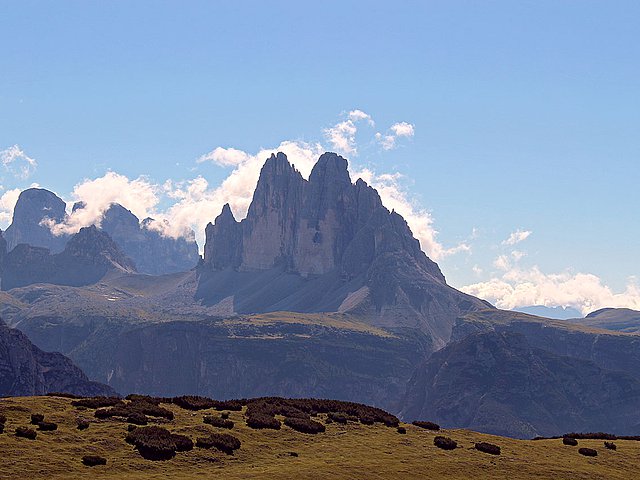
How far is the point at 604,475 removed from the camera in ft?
200

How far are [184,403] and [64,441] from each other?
52.9 feet

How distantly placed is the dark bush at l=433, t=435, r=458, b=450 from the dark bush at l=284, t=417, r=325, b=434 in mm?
8788

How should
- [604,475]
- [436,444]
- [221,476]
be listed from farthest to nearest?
[436,444] < [604,475] < [221,476]

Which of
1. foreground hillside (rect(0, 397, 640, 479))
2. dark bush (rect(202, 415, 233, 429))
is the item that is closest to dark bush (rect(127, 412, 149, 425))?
foreground hillside (rect(0, 397, 640, 479))

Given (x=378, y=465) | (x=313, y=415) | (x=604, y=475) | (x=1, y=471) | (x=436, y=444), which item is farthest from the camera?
(x=313, y=415)

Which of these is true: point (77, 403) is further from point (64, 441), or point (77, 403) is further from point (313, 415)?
point (313, 415)

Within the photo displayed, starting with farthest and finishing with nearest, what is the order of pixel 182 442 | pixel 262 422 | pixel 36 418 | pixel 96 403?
1. pixel 96 403
2. pixel 262 422
3. pixel 36 418
4. pixel 182 442

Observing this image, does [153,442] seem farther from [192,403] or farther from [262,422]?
[192,403]

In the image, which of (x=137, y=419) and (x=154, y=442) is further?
(x=137, y=419)

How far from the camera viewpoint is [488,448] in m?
65.4

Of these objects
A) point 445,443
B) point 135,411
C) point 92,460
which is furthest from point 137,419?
point 445,443

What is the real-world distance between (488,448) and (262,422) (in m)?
A: 17.2

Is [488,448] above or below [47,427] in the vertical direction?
below

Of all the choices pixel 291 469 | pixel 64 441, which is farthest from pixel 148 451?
pixel 291 469
